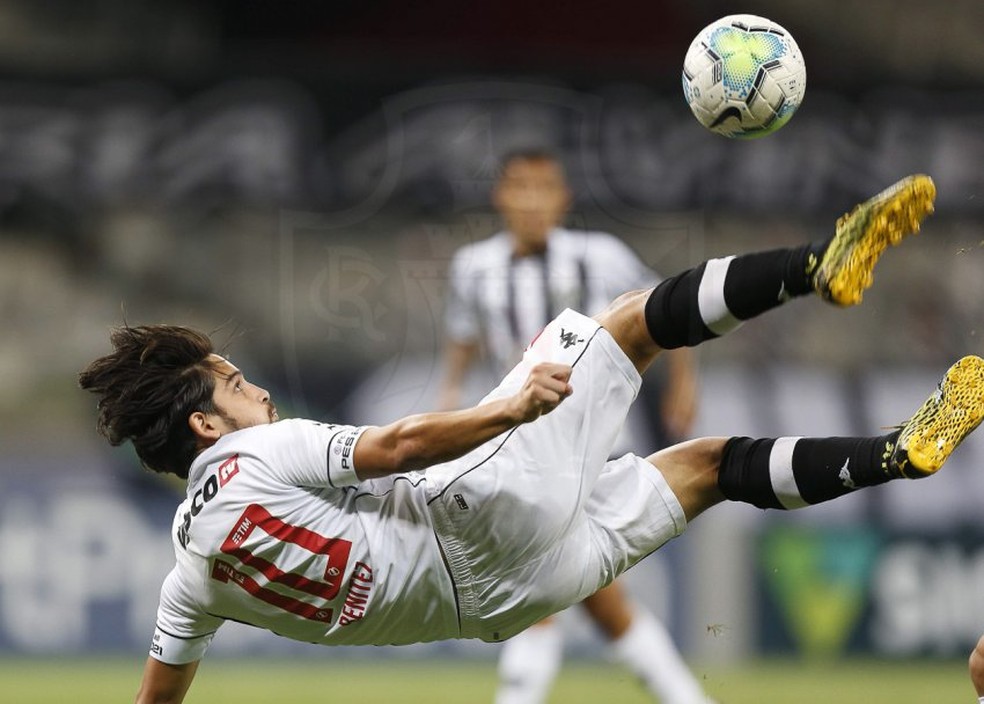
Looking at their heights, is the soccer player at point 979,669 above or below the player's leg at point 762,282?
below

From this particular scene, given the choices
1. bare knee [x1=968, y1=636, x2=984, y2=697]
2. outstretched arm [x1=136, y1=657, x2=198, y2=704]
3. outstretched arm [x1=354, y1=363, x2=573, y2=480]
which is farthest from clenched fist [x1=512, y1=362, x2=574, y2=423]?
bare knee [x1=968, y1=636, x2=984, y2=697]

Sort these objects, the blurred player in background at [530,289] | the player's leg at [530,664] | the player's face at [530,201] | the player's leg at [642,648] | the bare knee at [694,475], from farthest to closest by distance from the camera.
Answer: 1. the player's face at [530,201]
2. the blurred player in background at [530,289]
3. the player's leg at [530,664]
4. the player's leg at [642,648]
5. the bare knee at [694,475]

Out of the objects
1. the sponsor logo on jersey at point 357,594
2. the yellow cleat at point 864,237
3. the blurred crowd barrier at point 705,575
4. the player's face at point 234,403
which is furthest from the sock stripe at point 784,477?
the blurred crowd barrier at point 705,575

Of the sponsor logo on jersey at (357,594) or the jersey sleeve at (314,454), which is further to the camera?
the sponsor logo on jersey at (357,594)

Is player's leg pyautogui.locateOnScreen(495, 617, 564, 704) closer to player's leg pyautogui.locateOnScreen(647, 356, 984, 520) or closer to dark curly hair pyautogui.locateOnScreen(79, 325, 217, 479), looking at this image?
player's leg pyautogui.locateOnScreen(647, 356, 984, 520)

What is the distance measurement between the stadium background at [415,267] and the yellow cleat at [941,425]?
13.9ft

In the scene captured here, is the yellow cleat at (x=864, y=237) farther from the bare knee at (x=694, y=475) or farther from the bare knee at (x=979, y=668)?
the bare knee at (x=979, y=668)

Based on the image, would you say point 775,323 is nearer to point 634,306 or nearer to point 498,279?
point 498,279

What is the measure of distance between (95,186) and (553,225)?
3.15 metres

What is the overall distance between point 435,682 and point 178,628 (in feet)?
12.0

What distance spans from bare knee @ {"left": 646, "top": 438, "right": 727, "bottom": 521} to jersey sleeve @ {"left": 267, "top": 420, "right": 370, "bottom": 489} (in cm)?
103

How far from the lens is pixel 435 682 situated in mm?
7816

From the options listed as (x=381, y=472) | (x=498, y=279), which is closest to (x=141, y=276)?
(x=498, y=279)

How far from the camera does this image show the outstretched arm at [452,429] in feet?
11.7
